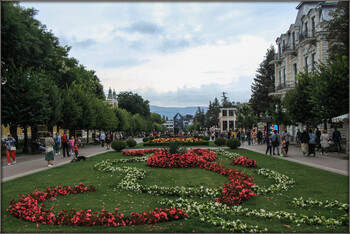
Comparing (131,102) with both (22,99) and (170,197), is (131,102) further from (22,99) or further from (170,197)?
(170,197)

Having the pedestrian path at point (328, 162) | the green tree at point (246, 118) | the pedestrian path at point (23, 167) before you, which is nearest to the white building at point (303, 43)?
the pedestrian path at point (328, 162)

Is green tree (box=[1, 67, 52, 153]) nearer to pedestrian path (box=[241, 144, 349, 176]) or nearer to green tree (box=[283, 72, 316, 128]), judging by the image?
pedestrian path (box=[241, 144, 349, 176])

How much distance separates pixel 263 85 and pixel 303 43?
99.3 ft

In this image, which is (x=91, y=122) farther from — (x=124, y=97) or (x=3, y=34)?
(x=124, y=97)

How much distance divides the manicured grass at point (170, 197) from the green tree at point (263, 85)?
49.3 metres

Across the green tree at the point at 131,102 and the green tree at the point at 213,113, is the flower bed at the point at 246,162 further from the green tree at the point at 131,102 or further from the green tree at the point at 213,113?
the green tree at the point at 213,113

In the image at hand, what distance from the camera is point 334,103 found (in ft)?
68.8

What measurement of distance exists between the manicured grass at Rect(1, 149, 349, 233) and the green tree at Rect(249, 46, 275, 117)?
162 ft

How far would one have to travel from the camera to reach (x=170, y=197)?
895 centimetres

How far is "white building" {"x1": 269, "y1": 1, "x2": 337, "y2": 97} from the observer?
99.2 feet

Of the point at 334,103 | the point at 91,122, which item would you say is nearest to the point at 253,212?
the point at 334,103

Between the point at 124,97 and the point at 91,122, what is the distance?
63266 millimetres

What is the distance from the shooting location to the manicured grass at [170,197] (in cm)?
616

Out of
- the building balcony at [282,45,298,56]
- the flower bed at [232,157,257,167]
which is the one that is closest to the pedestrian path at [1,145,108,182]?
the flower bed at [232,157,257,167]
